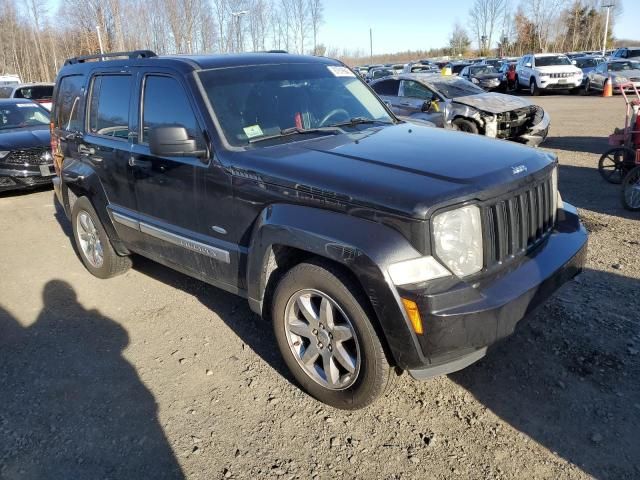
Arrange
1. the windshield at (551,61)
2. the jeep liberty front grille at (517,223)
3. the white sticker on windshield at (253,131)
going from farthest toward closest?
1. the windshield at (551,61)
2. the white sticker on windshield at (253,131)
3. the jeep liberty front grille at (517,223)

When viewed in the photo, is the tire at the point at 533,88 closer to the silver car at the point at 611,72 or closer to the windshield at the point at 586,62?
the silver car at the point at 611,72

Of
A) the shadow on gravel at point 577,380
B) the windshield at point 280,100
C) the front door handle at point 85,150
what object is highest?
the windshield at point 280,100

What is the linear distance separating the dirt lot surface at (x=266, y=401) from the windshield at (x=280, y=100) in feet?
5.14

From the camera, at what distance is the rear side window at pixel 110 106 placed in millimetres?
4305

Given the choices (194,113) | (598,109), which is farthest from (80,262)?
(598,109)

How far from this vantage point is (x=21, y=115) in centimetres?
1059

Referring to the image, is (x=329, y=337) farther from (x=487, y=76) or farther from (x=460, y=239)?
(x=487, y=76)

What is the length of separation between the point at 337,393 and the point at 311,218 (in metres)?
1.02

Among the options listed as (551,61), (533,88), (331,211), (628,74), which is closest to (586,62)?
(551,61)

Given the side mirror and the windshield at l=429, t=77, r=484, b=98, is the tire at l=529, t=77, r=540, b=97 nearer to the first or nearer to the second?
the windshield at l=429, t=77, r=484, b=98

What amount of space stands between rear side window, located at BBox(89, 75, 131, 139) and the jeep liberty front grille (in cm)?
293

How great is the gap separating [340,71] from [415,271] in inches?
98.6

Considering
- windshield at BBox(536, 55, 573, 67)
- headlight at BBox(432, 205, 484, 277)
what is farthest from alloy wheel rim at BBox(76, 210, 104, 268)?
windshield at BBox(536, 55, 573, 67)

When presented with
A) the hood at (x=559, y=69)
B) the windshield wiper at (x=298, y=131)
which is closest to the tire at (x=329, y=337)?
the windshield wiper at (x=298, y=131)
